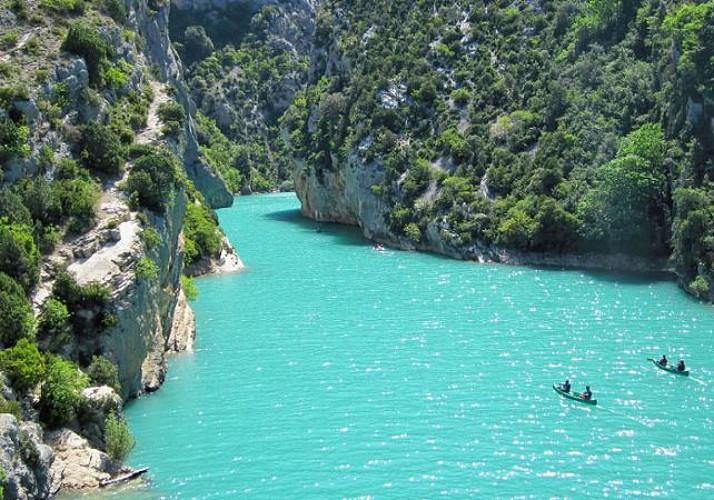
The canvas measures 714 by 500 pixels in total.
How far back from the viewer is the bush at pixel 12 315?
36.4 meters

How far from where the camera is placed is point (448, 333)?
60.0 meters

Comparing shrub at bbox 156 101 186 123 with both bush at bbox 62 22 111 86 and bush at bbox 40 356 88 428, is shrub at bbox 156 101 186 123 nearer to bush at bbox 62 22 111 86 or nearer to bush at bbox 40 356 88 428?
bush at bbox 62 22 111 86

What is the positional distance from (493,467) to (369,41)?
101 m

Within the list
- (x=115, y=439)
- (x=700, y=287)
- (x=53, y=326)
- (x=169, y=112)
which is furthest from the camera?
(x=700, y=287)

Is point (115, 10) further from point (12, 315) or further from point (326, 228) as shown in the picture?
point (326, 228)

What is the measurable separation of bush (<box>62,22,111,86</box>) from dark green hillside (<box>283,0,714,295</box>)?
48.1 meters

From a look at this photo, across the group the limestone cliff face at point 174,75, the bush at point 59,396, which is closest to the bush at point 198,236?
the limestone cliff face at point 174,75

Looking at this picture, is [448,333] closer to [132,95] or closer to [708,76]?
[132,95]

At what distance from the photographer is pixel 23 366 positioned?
35.3 m

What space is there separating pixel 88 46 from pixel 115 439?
29660 mm

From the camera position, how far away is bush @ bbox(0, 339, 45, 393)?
35.0 metres

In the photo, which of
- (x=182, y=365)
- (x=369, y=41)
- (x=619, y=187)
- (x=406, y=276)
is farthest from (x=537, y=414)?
(x=369, y=41)

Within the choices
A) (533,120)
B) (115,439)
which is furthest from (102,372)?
(533,120)

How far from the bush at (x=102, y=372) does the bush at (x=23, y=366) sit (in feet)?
12.6
